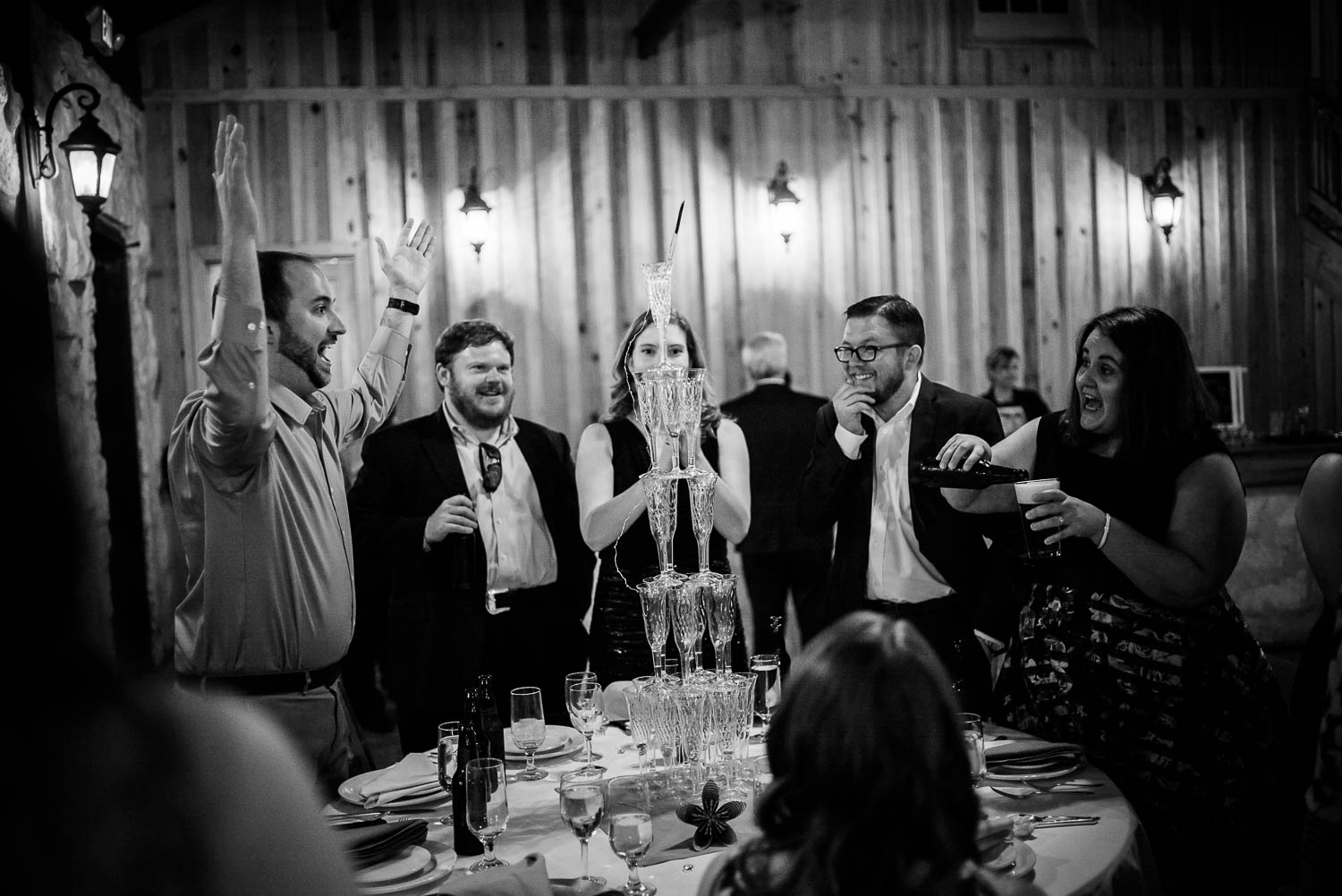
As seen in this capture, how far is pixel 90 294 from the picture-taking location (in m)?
5.18

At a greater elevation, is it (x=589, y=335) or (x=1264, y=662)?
(x=589, y=335)

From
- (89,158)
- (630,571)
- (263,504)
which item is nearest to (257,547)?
(263,504)

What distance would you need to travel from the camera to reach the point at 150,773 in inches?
29.7

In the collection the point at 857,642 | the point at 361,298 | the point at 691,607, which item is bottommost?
the point at 691,607

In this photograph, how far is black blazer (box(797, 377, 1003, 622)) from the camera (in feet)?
9.88

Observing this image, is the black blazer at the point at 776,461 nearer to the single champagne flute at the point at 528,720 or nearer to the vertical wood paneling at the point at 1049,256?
the vertical wood paneling at the point at 1049,256

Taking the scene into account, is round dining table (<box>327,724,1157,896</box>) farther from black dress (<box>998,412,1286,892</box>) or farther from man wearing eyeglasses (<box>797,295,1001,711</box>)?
man wearing eyeglasses (<box>797,295,1001,711</box>)

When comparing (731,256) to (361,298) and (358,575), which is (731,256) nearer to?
(361,298)

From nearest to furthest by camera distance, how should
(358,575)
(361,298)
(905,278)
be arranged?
(358,575), (361,298), (905,278)

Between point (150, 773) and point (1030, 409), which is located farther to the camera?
point (1030, 409)

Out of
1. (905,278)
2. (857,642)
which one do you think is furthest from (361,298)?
(857,642)

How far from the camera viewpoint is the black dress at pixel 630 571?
10.4 feet

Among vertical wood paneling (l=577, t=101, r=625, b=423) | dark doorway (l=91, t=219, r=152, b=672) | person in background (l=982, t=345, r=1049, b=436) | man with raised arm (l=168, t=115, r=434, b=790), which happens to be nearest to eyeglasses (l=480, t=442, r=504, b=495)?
man with raised arm (l=168, t=115, r=434, b=790)

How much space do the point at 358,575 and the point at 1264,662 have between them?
11.6 feet
